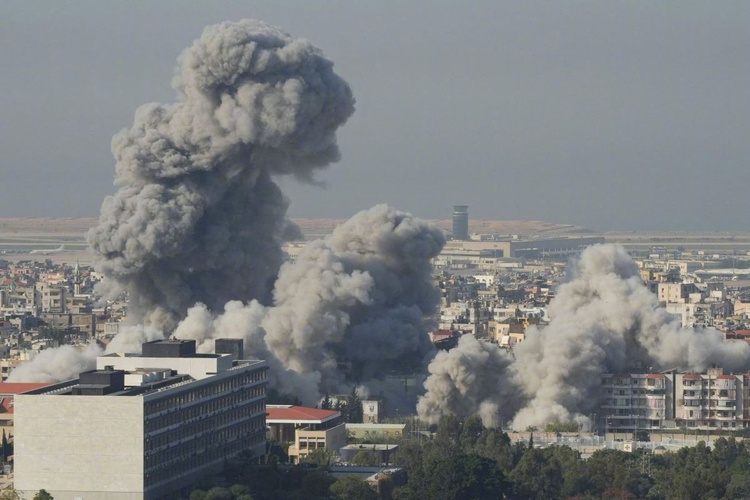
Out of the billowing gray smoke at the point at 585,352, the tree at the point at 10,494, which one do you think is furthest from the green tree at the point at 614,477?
the tree at the point at 10,494

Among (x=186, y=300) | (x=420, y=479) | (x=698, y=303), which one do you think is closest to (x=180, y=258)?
(x=186, y=300)

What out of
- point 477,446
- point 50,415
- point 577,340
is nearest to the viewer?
point 50,415

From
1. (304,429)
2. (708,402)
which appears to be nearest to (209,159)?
(304,429)

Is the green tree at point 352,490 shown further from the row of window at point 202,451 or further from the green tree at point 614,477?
the green tree at point 614,477

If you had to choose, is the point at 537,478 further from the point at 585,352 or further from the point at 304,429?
the point at 585,352

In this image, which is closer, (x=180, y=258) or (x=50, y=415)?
(x=50, y=415)

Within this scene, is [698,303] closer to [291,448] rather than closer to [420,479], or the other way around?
[291,448]
